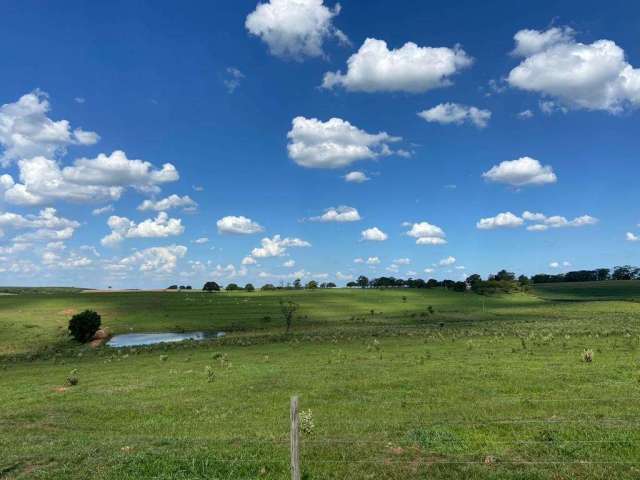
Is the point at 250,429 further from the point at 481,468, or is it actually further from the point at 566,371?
the point at 566,371

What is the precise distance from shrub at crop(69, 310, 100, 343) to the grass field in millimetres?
25401

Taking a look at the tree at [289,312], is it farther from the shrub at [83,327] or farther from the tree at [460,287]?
the tree at [460,287]

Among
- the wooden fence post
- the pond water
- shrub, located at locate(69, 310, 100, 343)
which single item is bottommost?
the pond water

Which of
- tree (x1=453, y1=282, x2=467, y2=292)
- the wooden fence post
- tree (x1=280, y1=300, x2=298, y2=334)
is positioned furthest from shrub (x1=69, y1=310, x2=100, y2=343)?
tree (x1=453, y1=282, x2=467, y2=292)

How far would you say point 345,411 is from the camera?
1914cm

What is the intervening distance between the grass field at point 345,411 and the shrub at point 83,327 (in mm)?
25401

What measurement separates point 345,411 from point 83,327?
6349cm

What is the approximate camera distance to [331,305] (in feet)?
396

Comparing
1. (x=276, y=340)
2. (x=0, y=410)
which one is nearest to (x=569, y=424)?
(x=0, y=410)

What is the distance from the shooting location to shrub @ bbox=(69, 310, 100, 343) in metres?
70.9

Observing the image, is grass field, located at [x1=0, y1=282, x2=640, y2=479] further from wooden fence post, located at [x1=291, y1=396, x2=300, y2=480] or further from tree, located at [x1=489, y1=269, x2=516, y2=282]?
tree, located at [x1=489, y1=269, x2=516, y2=282]

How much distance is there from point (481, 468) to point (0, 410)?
68.9 ft

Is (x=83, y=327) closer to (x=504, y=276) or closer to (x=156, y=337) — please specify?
(x=156, y=337)

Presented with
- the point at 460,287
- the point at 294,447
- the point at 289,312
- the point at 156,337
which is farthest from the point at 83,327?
the point at 460,287
